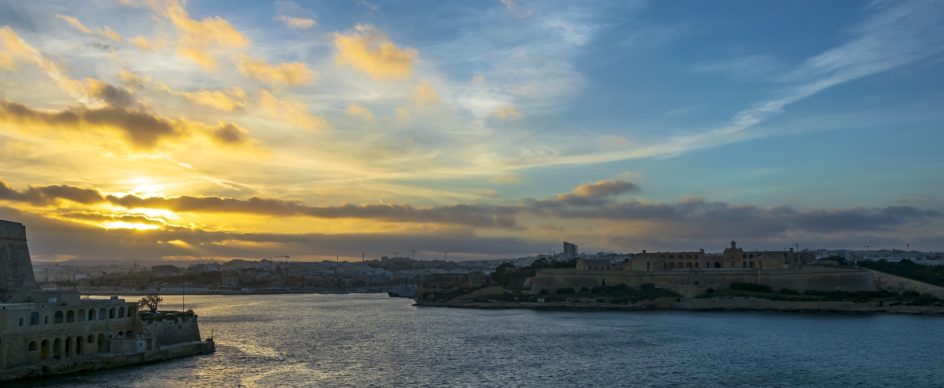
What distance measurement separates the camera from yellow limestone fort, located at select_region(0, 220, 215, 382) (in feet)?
108

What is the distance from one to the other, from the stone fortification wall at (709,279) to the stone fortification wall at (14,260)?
69.9m

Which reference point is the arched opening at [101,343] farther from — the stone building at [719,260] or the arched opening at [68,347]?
the stone building at [719,260]

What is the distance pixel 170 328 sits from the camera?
141ft

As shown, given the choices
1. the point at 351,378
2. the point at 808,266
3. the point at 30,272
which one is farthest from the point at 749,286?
the point at 30,272

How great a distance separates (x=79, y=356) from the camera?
3612 centimetres

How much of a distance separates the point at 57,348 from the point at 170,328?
7.79m

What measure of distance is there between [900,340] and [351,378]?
39.0 metres

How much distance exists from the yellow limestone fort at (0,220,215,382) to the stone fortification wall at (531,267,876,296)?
212ft

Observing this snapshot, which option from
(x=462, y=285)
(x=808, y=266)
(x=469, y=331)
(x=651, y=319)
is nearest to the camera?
(x=469, y=331)

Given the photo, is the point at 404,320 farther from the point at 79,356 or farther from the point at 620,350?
the point at 79,356

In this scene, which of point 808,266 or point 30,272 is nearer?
point 30,272

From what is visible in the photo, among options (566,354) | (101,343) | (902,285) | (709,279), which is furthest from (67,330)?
(902,285)

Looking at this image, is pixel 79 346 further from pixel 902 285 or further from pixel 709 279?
pixel 902 285

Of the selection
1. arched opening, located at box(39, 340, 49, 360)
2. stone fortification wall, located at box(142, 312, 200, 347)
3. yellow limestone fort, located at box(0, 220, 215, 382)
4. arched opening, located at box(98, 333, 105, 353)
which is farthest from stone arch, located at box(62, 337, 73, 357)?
stone fortification wall, located at box(142, 312, 200, 347)
